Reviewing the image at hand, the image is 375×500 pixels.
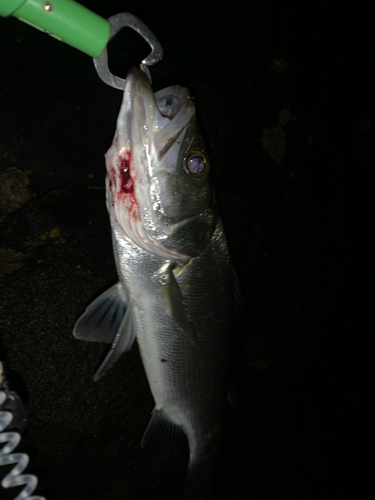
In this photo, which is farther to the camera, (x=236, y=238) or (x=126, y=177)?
(x=236, y=238)

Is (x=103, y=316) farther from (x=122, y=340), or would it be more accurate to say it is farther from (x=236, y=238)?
(x=236, y=238)

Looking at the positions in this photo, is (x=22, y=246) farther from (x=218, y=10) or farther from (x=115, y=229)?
(x=218, y=10)

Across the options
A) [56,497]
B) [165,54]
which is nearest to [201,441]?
[56,497]

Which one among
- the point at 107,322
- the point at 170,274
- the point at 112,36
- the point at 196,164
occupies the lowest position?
the point at 107,322

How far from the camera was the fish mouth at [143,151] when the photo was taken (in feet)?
4.60

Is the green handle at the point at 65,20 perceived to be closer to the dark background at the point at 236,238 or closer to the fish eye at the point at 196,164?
the fish eye at the point at 196,164

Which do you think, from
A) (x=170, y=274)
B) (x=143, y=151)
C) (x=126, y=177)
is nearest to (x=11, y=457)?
(x=170, y=274)

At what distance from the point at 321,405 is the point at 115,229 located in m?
3.01

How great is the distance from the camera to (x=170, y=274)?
171 cm

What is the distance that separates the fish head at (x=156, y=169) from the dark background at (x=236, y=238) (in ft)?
2.46

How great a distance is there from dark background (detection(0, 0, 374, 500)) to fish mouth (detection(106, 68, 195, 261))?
2.46ft

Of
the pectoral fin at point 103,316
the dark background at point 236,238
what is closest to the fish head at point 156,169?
the pectoral fin at point 103,316

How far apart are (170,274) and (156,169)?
0.59 m

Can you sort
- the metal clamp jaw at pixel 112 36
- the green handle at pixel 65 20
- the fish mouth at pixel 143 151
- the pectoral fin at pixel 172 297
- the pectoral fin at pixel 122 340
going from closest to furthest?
the green handle at pixel 65 20, the fish mouth at pixel 143 151, the metal clamp jaw at pixel 112 36, the pectoral fin at pixel 172 297, the pectoral fin at pixel 122 340
